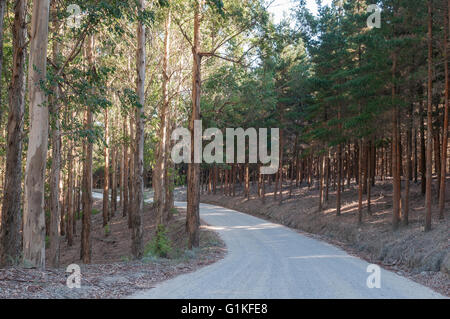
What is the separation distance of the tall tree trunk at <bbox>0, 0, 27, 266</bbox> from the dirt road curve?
411 cm

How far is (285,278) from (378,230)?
442 inches

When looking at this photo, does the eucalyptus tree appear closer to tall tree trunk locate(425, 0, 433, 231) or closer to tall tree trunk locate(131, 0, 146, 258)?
tall tree trunk locate(131, 0, 146, 258)

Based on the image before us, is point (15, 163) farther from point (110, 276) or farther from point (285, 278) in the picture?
point (285, 278)

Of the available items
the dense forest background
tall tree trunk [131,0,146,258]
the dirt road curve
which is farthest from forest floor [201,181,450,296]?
tall tree trunk [131,0,146,258]

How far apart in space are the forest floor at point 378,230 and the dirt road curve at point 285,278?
4.21 ft

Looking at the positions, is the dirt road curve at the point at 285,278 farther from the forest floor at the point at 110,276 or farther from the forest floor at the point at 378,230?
the forest floor at the point at 378,230

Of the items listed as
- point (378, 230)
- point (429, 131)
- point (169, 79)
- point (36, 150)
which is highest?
point (169, 79)

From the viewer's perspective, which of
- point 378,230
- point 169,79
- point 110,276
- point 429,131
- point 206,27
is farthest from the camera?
point 169,79

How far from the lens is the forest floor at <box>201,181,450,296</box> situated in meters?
12.1

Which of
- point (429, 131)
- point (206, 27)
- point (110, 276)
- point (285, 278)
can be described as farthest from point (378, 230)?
point (110, 276)

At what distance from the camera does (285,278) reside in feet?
32.2

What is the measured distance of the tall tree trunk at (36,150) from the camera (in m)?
9.44

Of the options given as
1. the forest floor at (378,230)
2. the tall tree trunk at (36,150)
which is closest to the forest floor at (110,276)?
the tall tree trunk at (36,150)
